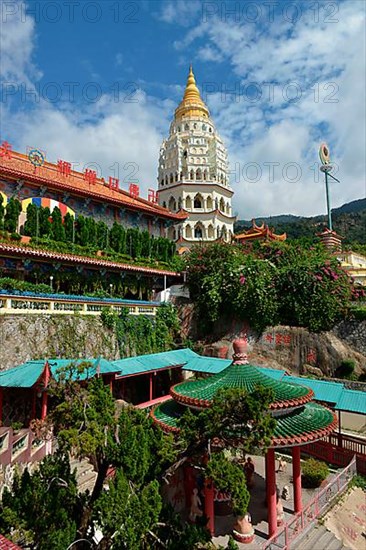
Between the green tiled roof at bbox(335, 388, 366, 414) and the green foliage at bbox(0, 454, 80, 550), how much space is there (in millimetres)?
9159

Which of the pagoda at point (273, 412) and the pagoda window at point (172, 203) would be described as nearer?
the pagoda at point (273, 412)

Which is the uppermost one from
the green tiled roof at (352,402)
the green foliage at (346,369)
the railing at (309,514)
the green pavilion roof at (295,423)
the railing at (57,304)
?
the railing at (57,304)

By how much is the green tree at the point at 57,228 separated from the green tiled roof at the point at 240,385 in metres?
14.9

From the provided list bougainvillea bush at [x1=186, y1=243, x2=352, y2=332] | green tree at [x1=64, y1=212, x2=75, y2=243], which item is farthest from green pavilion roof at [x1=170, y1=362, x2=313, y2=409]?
green tree at [x1=64, y1=212, x2=75, y2=243]

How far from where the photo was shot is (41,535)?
17.1ft

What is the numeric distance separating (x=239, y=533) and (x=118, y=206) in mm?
21989

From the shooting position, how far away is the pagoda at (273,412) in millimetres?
8047

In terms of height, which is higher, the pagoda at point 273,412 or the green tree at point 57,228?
the green tree at point 57,228

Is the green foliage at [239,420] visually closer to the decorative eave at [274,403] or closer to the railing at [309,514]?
the decorative eave at [274,403]

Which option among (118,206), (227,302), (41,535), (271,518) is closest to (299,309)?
(227,302)

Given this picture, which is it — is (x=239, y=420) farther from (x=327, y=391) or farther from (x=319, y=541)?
(x=327, y=391)

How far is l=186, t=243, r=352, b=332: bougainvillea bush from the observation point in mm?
23359

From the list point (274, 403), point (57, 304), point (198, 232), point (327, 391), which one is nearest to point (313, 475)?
point (327, 391)

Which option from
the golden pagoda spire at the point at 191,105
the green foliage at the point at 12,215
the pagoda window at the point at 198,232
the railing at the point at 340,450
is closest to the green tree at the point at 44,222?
the green foliage at the point at 12,215
